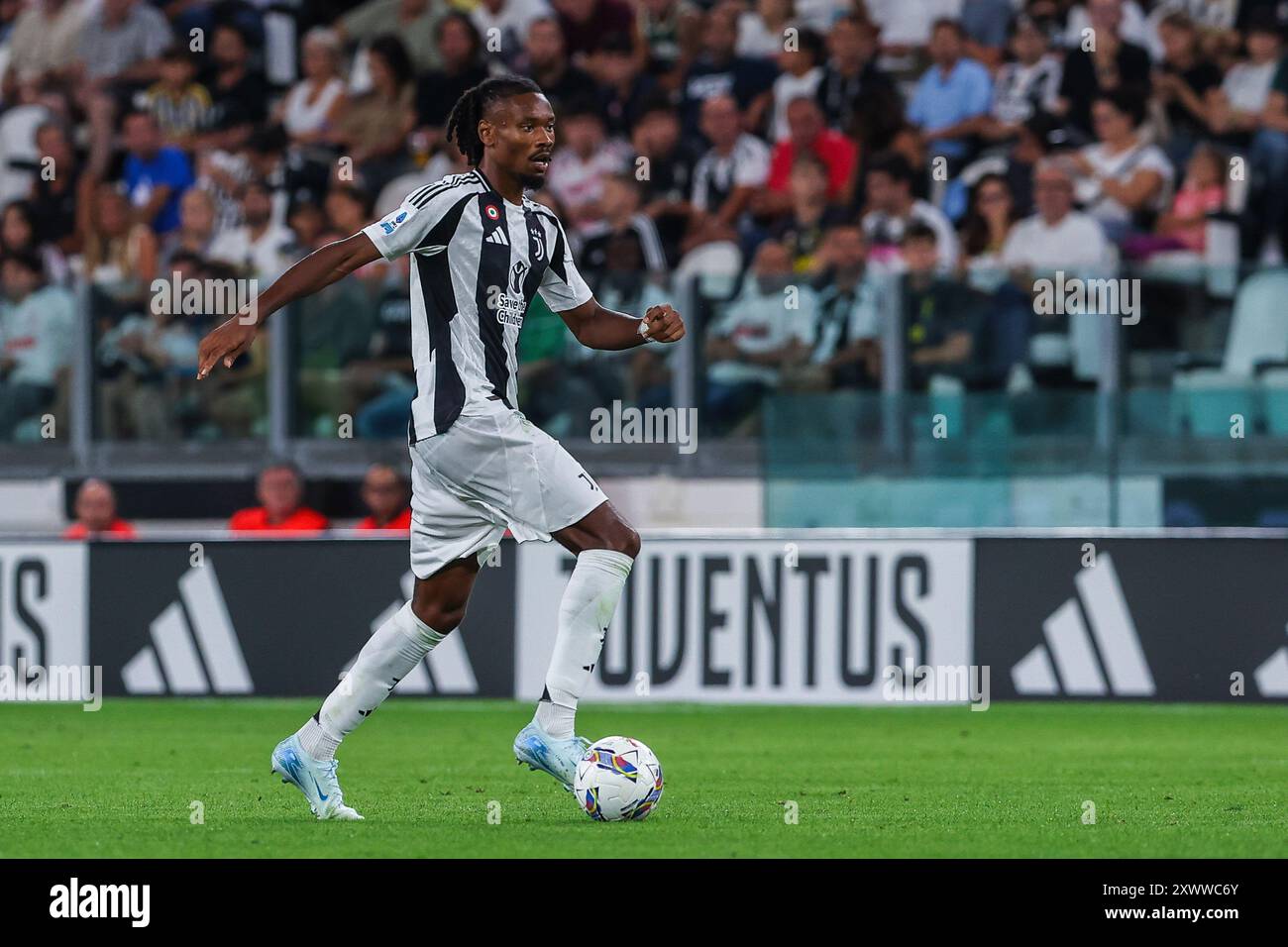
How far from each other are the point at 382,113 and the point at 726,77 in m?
2.44

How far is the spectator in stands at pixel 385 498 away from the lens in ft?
40.7

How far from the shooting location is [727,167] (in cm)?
1431

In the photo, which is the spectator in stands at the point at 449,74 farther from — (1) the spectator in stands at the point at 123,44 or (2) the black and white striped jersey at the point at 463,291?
(2) the black and white striped jersey at the point at 463,291

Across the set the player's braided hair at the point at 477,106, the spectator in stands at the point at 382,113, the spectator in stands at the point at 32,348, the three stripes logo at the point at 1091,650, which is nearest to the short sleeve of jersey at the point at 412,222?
the player's braided hair at the point at 477,106

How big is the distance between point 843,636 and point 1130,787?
408 centimetres

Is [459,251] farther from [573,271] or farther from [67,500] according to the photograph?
[67,500]

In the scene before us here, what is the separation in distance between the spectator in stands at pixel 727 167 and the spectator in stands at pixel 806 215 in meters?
0.38

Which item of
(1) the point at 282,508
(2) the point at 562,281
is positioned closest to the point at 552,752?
(2) the point at 562,281

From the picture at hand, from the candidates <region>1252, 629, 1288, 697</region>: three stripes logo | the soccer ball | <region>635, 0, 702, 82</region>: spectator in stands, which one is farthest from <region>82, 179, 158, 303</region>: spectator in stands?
the soccer ball

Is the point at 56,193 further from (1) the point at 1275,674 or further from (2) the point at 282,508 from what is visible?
(1) the point at 1275,674

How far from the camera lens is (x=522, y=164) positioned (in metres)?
6.94

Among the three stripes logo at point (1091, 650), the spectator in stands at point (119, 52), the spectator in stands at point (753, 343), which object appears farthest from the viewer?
the spectator in stands at point (119, 52)

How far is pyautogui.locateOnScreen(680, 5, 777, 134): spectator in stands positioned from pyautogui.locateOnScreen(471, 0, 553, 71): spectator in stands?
4.38ft
